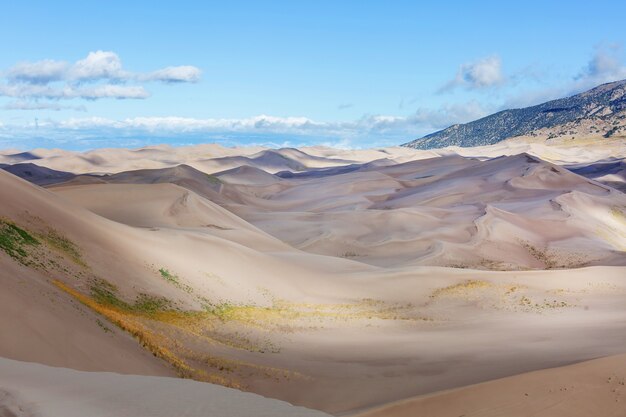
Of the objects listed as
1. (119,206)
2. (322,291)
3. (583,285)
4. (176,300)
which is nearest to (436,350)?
(176,300)

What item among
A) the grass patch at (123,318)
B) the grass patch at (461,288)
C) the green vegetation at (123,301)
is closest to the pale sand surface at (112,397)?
the grass patch at (123,318)

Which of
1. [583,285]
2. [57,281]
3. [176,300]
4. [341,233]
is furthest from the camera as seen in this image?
[341,233]

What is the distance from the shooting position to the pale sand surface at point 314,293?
13344 mm

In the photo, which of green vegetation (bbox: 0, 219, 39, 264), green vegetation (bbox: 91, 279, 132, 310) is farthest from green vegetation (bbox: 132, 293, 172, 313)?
green vegetation (bbox: 0, 219, 39, 264)

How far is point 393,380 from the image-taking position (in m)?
14.0

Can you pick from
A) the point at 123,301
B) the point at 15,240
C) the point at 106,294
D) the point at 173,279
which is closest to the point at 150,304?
the point at 123,301

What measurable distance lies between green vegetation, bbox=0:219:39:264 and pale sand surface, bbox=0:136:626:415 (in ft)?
1.19

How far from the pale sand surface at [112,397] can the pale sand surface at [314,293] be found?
1.26m

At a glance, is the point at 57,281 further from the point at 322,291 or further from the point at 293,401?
the point at 322,291

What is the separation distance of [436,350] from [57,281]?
9075 millimetres

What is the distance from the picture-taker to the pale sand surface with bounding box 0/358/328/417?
812 centimetres

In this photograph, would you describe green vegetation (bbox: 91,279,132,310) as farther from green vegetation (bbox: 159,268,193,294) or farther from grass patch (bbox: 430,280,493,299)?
grass patch (bbox: 430,280,493,299)

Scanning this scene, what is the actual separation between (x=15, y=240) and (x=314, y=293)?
12451mm

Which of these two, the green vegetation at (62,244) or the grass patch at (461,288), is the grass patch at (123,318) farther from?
the grass patch at (461,288)
